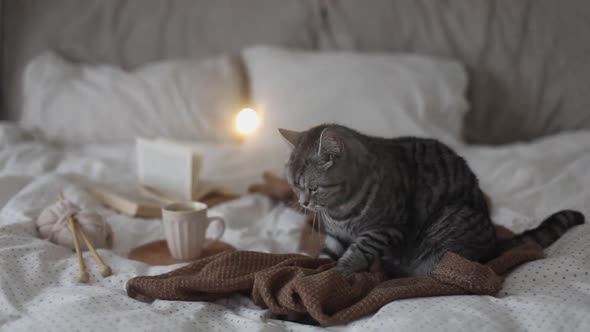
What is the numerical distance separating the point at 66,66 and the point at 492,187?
1653 millimetres

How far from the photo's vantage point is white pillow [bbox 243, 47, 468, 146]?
202cm

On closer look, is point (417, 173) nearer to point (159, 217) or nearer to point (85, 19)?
point (159, 217)

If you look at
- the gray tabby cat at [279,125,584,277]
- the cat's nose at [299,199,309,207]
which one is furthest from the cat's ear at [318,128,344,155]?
the cat's nose at [299,199,309,207]

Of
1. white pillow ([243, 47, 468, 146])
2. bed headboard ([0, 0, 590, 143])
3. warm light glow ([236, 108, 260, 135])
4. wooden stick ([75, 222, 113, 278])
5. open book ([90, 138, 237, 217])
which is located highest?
bed headboard ([0, 0, 590, 143])

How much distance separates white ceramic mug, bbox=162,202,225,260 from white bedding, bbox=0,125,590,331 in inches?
2.7

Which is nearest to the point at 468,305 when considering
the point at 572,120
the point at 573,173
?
the point at 573,173

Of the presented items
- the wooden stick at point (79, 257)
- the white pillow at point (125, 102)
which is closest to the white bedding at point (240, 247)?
the wooden stick at point (79, 257)

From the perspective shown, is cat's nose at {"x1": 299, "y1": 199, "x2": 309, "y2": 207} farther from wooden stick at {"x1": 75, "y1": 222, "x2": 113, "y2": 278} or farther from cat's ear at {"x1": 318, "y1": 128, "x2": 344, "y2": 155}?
wooden stick at {"x1": 75, "y1": 222, "x2": 113, "y2": 278}

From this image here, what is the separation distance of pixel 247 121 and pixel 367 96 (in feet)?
1.46

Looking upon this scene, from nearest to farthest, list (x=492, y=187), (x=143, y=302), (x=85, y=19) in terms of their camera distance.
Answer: (x=143, y=302) → (x=492, y=187) → (x=85, y=19)

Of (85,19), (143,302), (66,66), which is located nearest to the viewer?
(143,302)

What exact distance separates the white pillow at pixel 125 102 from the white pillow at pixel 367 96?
0.18 meters

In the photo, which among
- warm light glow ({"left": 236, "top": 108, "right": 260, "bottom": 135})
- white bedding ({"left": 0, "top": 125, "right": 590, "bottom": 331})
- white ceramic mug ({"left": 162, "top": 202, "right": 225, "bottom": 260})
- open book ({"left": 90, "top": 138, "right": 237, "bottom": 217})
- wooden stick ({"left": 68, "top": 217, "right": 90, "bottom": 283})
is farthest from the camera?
warm light glow ({"left": 236, "top": 108, "right": 260, "bottom": 135})

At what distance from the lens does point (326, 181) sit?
1097 mm
